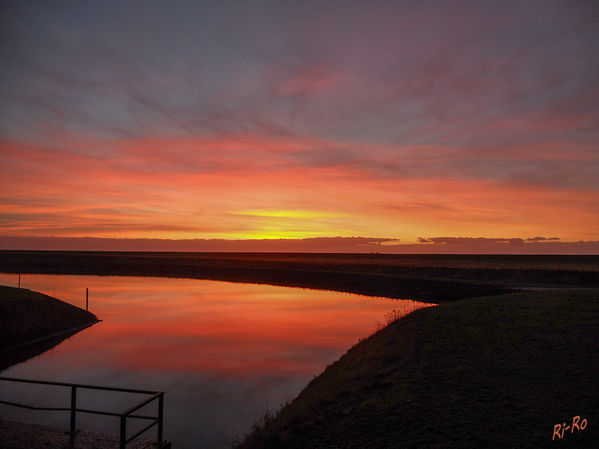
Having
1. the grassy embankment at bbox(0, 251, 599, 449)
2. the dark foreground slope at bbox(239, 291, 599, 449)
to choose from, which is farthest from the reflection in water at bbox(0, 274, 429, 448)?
the dark foreground slope at bbox(239, 291, 599, 449)

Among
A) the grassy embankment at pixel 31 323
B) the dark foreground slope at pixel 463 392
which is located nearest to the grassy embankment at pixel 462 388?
the dark foreground slope at pixel 463 392

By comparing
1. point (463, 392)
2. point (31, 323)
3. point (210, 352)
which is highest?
point (463, 392)

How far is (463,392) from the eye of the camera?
1313 cm

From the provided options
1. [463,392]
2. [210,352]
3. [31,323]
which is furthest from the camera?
[31,323]

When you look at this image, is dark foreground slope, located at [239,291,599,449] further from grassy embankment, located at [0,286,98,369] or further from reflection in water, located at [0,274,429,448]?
grassy embankment, located at [0,286,98,369]

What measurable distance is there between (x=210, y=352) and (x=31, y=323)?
645 inches

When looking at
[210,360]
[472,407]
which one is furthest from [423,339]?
[210,360]

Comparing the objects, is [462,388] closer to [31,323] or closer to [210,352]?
[210,352]

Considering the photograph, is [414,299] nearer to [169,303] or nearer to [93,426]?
[169,303]

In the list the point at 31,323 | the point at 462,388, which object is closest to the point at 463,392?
the point at 462,388

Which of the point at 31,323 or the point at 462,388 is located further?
the point at 31,323

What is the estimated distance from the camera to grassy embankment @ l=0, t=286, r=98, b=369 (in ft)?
98.5

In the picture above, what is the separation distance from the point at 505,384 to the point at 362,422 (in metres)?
5.03

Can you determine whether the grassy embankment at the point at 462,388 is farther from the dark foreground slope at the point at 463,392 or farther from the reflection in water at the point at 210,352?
the reflection in water at the point at 210,352
